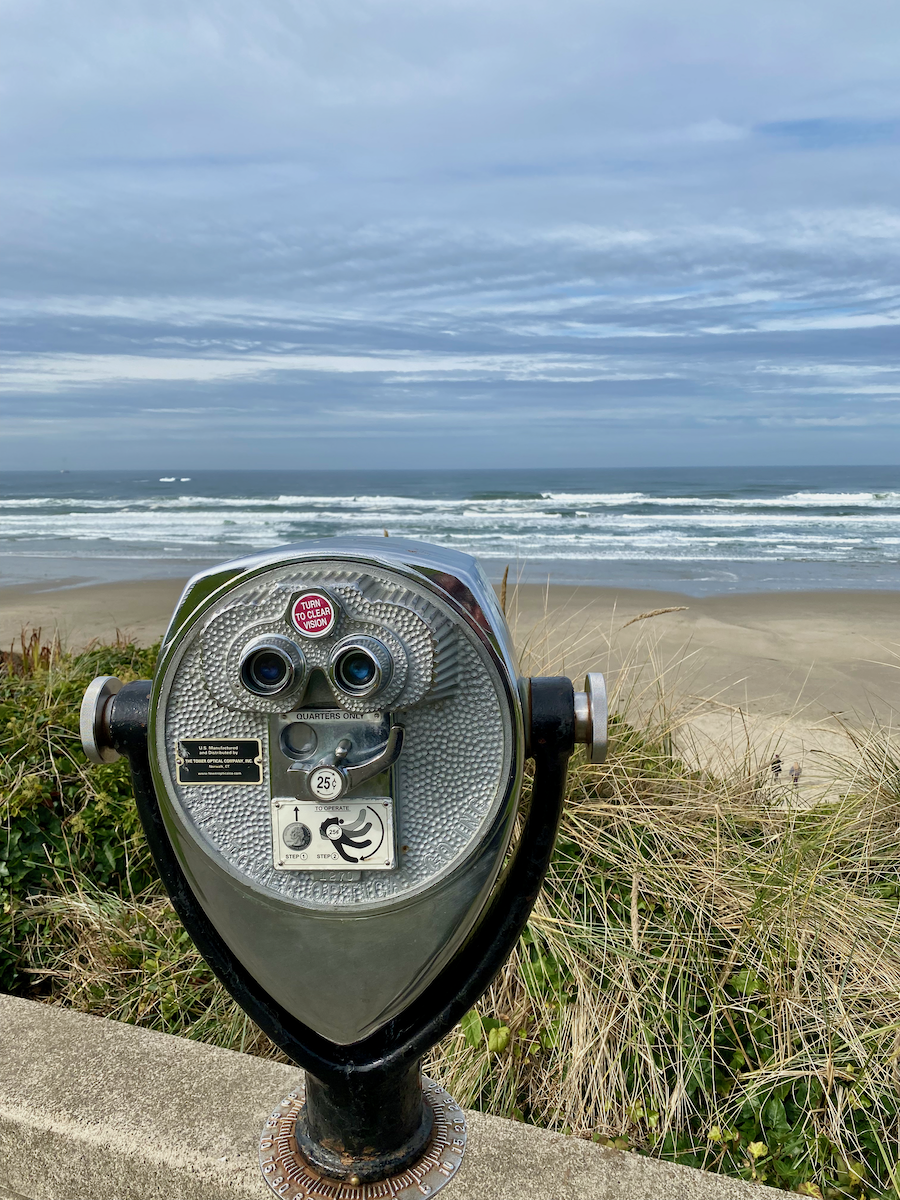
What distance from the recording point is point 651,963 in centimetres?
228

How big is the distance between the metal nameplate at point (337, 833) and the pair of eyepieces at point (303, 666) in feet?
0.50

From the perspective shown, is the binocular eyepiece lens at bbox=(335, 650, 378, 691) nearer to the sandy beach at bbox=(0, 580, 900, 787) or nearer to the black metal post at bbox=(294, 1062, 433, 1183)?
the black metal post at bbox=(294, 1062, 433, 1183)

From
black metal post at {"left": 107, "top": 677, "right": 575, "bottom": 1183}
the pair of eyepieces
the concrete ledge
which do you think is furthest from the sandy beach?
the pair of eyepieces

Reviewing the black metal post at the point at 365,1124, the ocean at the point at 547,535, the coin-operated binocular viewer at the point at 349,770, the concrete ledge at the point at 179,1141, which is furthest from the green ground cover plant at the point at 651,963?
the ocean at the point at 547,535

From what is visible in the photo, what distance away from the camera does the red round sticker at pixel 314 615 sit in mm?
1196

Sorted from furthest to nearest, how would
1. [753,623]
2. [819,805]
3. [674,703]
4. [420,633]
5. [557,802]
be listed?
1. [753,623]
2. [674,703]
3. [819,805]
4. [557,802]
5. [420,633]

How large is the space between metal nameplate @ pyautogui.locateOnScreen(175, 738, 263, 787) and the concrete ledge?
2.69ft

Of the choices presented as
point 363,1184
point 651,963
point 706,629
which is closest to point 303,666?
point 363,1184

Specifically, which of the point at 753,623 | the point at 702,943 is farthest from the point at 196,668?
the point at 753,623

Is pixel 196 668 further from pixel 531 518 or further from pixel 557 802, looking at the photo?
pixel 531 518

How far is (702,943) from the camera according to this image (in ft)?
7.48

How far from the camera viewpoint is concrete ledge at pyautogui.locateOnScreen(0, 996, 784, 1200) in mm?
1659

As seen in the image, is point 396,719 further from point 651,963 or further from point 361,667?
point 651,963

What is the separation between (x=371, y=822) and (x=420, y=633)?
25 centimetres
